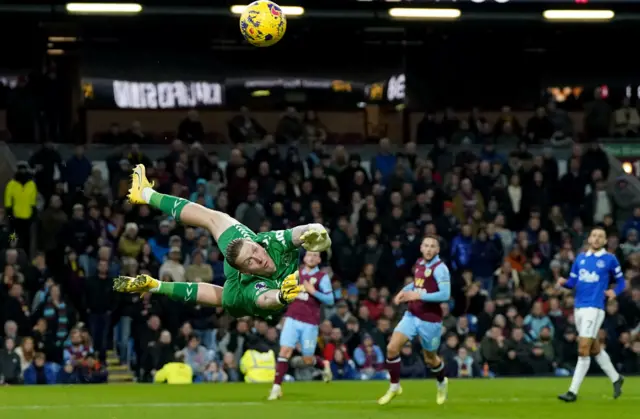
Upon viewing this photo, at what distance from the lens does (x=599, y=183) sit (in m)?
28.8

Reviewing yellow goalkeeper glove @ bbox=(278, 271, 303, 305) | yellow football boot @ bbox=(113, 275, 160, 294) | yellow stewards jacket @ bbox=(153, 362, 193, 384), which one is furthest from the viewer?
yellow stewards jacket @ bbox=(153, 362, 193, 384)

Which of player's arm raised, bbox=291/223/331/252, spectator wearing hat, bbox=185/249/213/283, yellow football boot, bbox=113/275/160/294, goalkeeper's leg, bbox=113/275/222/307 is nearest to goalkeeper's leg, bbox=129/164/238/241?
goalkeeper's leg, bbox=113/275/222/307

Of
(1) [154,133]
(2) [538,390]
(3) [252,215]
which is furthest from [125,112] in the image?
(2) [538,390]

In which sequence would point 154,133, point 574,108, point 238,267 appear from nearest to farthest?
point 238,267
point 154,133
point 574,108

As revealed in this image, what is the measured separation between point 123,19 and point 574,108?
12.7m

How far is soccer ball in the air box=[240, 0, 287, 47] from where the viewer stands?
1555cm

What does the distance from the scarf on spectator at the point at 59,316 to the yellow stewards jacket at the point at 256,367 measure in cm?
320

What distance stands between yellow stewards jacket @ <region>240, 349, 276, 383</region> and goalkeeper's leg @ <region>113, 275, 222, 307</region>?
364 inches

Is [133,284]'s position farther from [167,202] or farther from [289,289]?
[289,289]

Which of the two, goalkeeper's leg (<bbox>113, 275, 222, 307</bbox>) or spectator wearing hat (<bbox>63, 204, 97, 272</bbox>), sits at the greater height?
spectator wearing hat (<bbox>63, 204, 97, 272</bbox>)

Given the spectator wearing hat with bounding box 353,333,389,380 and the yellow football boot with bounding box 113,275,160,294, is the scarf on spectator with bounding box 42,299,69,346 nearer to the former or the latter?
the spectator wearing hat with bounding box 353,333,389,380

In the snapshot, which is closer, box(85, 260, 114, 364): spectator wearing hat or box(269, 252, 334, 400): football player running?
box(269, 252, 334, 400): football player running

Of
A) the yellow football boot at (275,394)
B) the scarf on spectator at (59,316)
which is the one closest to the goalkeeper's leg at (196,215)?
the yellow football boot at (275,394)

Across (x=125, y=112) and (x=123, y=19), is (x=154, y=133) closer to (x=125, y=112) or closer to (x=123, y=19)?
(x=125, y=112)
